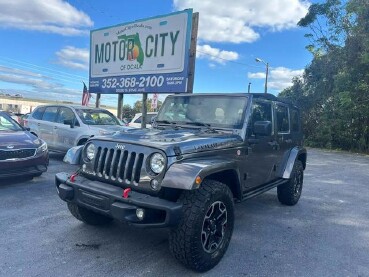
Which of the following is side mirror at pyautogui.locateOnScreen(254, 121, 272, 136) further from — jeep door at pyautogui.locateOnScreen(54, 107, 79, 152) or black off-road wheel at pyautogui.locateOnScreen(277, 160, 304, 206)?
jeep door at pyautogui.locateOnScreen(54, 107, 79, 152)

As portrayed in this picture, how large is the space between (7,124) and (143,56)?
16.1ft

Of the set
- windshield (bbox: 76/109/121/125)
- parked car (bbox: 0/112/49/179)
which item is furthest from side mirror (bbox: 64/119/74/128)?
parked car (bbox: 0/112/49/179)

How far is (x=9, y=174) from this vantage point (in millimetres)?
6020

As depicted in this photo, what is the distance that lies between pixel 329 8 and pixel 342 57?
411cm

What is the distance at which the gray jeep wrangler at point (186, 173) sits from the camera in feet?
10.1

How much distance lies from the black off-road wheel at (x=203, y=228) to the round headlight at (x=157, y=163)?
346 millimetres

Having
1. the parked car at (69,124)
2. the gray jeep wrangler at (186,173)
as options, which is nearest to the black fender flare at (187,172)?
the gray jeep wrangler at (186,173)

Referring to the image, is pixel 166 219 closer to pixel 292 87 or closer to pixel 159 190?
pixel 159 190

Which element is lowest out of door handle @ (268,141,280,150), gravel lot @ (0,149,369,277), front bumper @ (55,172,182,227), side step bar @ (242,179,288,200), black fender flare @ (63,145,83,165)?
gravel lot @ (0,149,369,277)

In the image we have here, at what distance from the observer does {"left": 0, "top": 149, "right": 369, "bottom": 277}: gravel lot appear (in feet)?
10.9

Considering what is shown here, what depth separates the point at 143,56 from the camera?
10.7 metres

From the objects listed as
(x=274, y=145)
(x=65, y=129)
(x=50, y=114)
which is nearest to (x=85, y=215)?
(x=274, y=145)

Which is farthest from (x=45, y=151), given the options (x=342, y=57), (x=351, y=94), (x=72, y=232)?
(x=342, y=57)

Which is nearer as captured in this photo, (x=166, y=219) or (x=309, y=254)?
(x=166, y=219)
